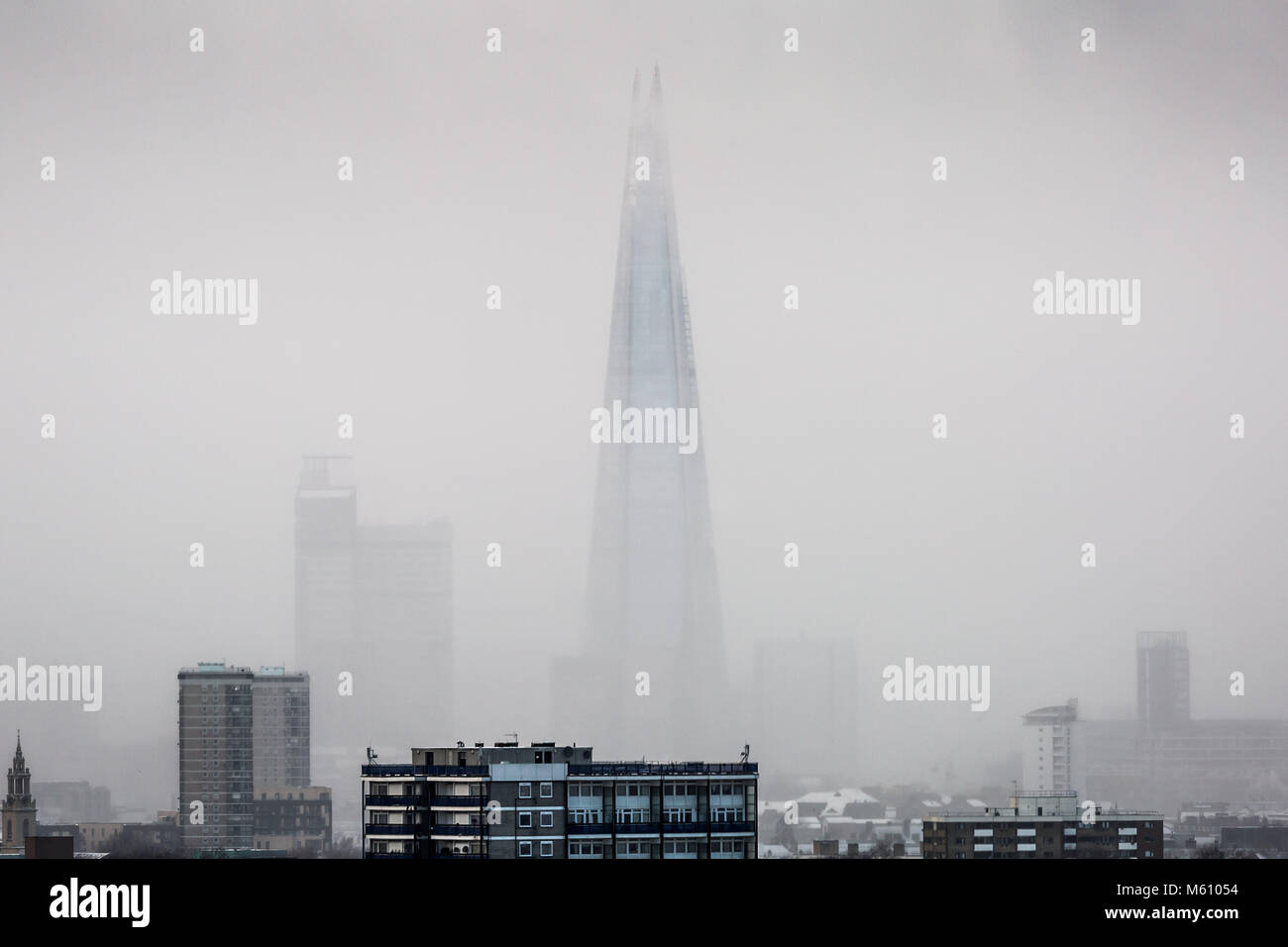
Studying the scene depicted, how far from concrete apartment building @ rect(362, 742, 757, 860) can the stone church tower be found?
11428 millimetres

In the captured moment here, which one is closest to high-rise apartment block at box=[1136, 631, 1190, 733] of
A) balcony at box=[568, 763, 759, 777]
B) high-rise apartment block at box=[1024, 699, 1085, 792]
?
high-rise apartment block at box=[1024, 699, 1085, 792]

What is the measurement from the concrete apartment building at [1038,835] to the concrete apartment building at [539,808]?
8.74 meters

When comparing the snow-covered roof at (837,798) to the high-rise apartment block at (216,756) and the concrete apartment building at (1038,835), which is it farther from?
the high-rise apartment block at (216,756)

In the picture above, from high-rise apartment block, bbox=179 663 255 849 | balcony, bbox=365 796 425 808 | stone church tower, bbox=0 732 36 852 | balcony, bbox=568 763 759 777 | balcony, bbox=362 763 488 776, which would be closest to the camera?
balcony, bbox=362 763 488 776

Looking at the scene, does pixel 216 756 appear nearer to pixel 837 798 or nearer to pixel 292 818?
pixel 292 818

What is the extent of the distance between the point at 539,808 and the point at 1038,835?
11.7 metres

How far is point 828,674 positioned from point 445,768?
11991mm

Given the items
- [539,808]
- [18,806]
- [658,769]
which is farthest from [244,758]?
[539,808]

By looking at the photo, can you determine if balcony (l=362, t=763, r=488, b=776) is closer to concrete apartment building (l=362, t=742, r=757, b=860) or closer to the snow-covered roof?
concrete apartment building (l=362, t=742, r=757, b=860)

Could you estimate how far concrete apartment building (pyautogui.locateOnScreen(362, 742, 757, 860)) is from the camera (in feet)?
60.9

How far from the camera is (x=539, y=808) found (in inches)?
735

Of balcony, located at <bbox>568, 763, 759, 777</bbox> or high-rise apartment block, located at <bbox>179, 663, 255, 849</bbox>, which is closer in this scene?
balcony, located at <bbox>568, 763, 759, 777</bbox>

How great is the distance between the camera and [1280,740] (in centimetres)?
3222
